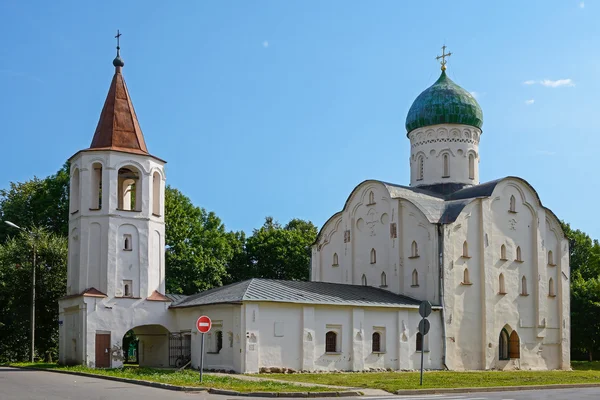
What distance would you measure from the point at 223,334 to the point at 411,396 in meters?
11.5

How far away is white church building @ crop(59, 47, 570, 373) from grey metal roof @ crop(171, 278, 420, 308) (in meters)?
0.11

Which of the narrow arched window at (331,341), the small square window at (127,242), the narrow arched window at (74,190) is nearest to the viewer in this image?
the narrow arched window at (331,341)

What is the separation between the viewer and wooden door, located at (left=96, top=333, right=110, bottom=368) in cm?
3225

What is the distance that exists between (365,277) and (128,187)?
12.8m

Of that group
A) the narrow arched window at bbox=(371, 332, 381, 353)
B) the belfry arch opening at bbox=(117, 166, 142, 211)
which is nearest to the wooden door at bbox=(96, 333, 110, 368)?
the belfry arch opening at bbox=(117, 166, 142, 211)

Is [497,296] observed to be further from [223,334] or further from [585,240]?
[585,240]

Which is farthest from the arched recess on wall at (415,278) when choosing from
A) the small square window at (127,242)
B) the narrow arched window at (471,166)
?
the small square window at (127,242)

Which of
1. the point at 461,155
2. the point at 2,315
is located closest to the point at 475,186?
the point at 461,155

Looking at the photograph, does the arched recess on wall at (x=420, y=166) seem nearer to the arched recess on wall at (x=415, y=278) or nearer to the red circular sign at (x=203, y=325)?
the arched recess on wall at (x=415, y=278)

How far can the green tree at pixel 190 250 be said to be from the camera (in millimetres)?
51344

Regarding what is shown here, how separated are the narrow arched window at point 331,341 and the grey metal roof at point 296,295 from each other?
1399 mm

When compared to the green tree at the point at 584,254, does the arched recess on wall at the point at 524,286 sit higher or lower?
lower

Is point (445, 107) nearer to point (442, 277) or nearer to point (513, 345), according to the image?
point (442, 277)

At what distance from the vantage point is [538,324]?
40125 millimetres
